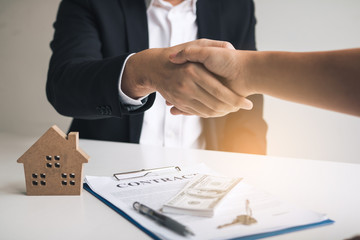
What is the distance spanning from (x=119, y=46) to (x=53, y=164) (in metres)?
0.88

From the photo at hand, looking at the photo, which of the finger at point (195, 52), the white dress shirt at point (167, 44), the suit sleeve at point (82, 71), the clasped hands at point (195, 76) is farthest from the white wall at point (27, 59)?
the finger at point (195, 52)

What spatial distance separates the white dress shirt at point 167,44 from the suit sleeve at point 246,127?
0.57ft

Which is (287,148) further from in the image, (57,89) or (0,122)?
(0,122)

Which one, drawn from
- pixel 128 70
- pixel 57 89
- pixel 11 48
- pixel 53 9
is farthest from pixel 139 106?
pixel 11 48

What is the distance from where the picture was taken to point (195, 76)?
89 centimetres

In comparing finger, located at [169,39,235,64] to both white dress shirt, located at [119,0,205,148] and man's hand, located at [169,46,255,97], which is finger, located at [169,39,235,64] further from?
white dress shirt, located at [119,0,205,148]

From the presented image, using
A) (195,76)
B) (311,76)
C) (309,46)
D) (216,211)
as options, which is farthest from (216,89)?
(309,46)

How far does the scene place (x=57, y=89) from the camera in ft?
3.98

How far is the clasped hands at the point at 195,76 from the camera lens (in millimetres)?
842

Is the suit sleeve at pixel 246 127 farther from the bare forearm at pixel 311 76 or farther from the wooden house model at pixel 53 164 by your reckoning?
the wooden house model at pixel 53 164

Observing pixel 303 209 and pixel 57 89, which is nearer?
pixel 303 209

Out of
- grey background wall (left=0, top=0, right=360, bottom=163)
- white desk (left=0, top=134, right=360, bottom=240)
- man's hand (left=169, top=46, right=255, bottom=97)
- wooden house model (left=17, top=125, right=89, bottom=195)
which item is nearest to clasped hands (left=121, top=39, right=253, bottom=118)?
man's hand (left=169, top=46, right=255, bottom=97)

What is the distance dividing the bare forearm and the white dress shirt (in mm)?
752

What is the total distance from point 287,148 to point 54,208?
2.08m
